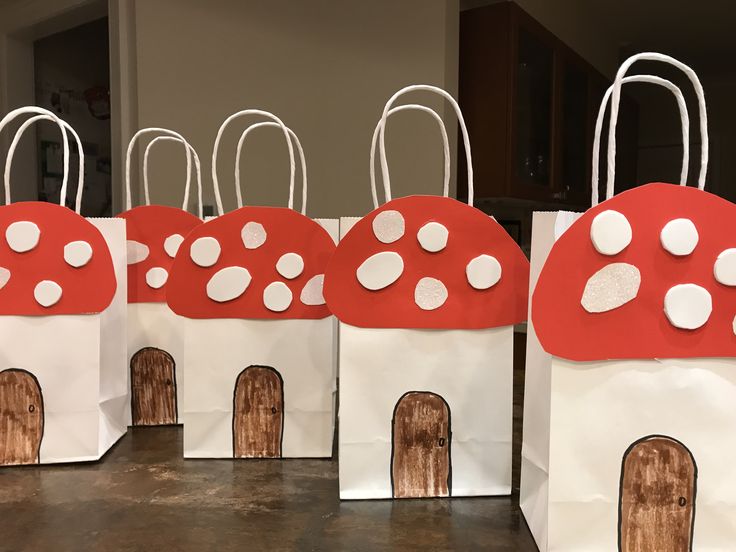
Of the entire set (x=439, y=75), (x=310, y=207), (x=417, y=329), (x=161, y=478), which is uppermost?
(x=439, y=75)

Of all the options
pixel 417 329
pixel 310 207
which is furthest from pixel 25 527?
pixel 310 207

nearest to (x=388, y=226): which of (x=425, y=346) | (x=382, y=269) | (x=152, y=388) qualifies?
(x=382, y=269)

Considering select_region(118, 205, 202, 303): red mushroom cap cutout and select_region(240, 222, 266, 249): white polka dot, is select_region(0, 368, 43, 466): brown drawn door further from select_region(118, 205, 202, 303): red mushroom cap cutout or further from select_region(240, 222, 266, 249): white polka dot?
select_region(240, 222, 266, 249): white polka dot

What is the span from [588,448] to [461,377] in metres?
0.21

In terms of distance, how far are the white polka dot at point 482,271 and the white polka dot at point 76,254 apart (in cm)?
60

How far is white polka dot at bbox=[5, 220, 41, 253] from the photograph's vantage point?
921mm

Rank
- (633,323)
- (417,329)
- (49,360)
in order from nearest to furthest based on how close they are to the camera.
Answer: (633,323), (417,329), (49,360)

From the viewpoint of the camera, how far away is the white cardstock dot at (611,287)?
2.18 feet

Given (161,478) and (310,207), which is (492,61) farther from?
(161,478)

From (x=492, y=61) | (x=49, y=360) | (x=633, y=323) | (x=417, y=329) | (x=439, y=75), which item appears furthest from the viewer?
(x=492, y=61)

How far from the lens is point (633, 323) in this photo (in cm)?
67

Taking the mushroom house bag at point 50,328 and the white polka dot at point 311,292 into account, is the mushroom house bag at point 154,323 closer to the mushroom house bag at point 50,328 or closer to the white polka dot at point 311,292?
the mushroom house bag at point 50,328

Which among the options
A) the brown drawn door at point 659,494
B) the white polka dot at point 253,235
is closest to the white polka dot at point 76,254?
the white polka dot at point 253,235

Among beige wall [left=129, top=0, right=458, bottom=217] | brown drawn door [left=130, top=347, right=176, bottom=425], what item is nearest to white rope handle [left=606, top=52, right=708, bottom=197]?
brown drawn door [left=130, top=347, right=176, bottom=425]
